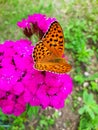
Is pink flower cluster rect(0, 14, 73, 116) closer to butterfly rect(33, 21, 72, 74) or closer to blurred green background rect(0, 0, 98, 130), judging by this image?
butterfly rect(33, 21, 72, 74)

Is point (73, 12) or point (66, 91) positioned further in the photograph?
point (73, 12)

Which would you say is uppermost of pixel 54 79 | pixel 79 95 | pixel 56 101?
pixel 54 79

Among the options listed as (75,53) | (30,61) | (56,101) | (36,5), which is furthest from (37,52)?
(36,5)

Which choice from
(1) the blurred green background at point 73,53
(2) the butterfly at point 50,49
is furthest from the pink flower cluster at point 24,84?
(1) the blurred green background at point 73,53

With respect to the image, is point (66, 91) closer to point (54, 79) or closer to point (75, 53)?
point (54, 79)

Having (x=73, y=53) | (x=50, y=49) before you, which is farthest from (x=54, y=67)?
(x=73, y=53)

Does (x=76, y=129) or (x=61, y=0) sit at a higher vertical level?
(x=61, y=0)
